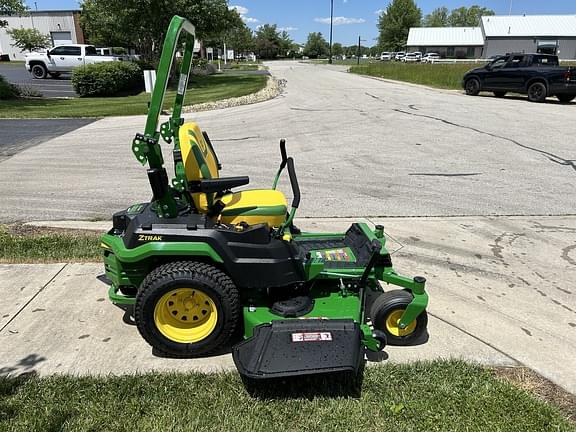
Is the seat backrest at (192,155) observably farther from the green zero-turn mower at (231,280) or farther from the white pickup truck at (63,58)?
the white pickup truck at (63,58)

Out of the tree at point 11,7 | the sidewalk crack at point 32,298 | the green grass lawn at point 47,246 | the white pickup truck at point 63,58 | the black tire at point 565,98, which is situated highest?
the tree at point 11,7

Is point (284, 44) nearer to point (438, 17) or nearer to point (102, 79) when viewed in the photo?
point (438, 17)

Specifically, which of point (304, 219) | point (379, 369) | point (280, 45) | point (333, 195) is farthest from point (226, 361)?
point (280, 45)

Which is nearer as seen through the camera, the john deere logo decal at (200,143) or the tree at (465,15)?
the john deere logo decal at (200,143)

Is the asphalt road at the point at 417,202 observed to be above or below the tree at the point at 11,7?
below

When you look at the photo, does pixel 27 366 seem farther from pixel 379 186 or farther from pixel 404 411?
pixel 379 186

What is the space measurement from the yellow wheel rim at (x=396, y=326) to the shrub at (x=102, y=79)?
19.4 m

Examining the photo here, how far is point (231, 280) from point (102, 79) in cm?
1920

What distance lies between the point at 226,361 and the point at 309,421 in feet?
2.48

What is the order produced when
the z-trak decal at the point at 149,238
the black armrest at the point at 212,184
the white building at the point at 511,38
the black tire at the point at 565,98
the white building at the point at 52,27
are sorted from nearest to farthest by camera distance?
the z-trak decal at the point at 149,238, the black armrest at the point at 212,184, the black tire at the point at 565,98, the white building at the point at 52,27, the white building at the point at 511,38

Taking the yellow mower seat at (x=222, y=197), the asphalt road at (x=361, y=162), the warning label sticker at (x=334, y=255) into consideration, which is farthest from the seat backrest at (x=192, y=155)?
the asphalt road at (x=361, y=162)

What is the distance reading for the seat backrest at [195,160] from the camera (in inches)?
123

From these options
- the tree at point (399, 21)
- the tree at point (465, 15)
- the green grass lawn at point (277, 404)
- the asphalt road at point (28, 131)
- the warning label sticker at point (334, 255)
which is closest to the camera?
the green grass lawn at point (277, 404)

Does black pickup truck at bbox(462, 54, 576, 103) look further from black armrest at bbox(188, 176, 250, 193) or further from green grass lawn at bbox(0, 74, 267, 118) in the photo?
black armrest at bbox(188, 176, 250, 193)
